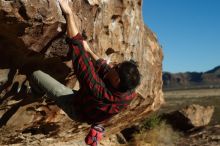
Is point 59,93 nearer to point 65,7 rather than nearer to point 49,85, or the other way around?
point 49,85

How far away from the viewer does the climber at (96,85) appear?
532 centimetres

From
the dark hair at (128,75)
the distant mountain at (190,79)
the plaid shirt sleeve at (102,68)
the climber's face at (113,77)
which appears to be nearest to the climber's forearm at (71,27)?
the plaid shirt sleeve at (102,68)

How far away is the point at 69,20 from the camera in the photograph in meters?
5.88

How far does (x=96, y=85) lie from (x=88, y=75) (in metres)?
0.16

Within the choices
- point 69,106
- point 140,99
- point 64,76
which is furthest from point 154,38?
point 69,106

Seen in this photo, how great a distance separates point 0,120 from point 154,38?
509cm

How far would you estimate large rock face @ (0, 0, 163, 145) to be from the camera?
19.5 feet

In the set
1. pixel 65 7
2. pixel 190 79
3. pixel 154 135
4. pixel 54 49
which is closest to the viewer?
pixel 65 7

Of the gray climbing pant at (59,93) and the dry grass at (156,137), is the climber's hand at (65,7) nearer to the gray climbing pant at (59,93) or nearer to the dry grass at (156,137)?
the gray climbing pant at (59,93)

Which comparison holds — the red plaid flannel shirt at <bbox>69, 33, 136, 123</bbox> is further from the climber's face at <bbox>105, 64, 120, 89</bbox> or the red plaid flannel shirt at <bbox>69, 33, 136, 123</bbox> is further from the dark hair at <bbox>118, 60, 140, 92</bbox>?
the dark hair at <bbox>118, 60, 140, 92</bbox>

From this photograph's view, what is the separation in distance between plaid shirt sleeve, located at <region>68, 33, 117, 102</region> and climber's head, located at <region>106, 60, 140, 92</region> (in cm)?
15

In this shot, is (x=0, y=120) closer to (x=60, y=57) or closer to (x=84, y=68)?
(x=60, y=57)

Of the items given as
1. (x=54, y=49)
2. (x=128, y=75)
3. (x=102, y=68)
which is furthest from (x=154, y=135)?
(x=128, y=75)

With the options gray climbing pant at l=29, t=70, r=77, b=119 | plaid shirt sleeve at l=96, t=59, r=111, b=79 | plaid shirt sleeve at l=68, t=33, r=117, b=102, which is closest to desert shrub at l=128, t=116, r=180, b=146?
gray climbing pant at l=29, t=70, r=77, b=119
